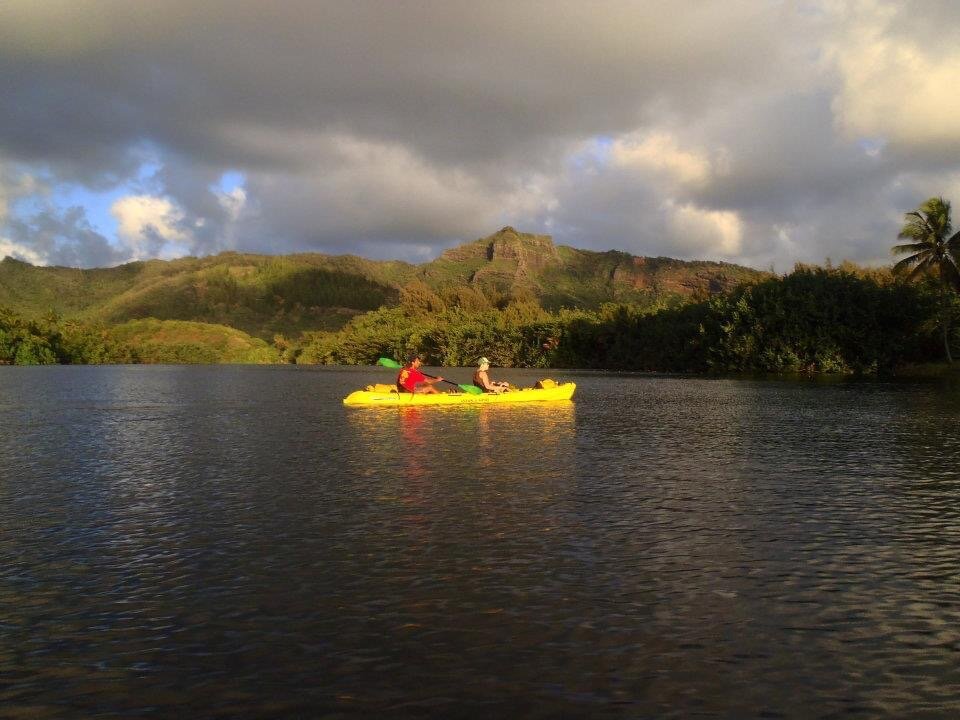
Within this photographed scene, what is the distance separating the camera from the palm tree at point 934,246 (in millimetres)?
58438

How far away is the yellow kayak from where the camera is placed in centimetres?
3409

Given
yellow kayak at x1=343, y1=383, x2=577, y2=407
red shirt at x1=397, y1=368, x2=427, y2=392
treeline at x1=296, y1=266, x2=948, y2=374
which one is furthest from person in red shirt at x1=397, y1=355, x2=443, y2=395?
treeline at x1=296, y1=266, x2=948, y2=374

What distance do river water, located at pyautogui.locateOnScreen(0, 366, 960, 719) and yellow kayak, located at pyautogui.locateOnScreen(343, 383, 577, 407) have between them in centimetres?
1381

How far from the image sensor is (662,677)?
6637mm

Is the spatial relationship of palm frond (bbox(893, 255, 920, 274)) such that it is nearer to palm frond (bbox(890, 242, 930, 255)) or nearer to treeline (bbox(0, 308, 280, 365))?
palm frond (bbox(890, 242, 930, 255))

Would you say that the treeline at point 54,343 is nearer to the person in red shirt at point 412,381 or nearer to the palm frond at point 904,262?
the person in red shirt at point 412,381

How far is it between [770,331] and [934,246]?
14495 mm

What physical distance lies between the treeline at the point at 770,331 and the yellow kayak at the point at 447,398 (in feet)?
129

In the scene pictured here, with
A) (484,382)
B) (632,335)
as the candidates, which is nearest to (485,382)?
(484,382)

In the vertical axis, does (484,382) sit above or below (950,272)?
below

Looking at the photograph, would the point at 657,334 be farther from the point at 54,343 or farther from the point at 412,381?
the point at 54,343

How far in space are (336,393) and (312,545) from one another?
38.6m

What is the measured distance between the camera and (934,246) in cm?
5912

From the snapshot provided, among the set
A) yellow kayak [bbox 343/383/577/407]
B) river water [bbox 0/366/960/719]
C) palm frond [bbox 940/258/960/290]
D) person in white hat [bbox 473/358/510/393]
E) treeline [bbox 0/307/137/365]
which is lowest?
river water [bbox 0/366/960/719]
